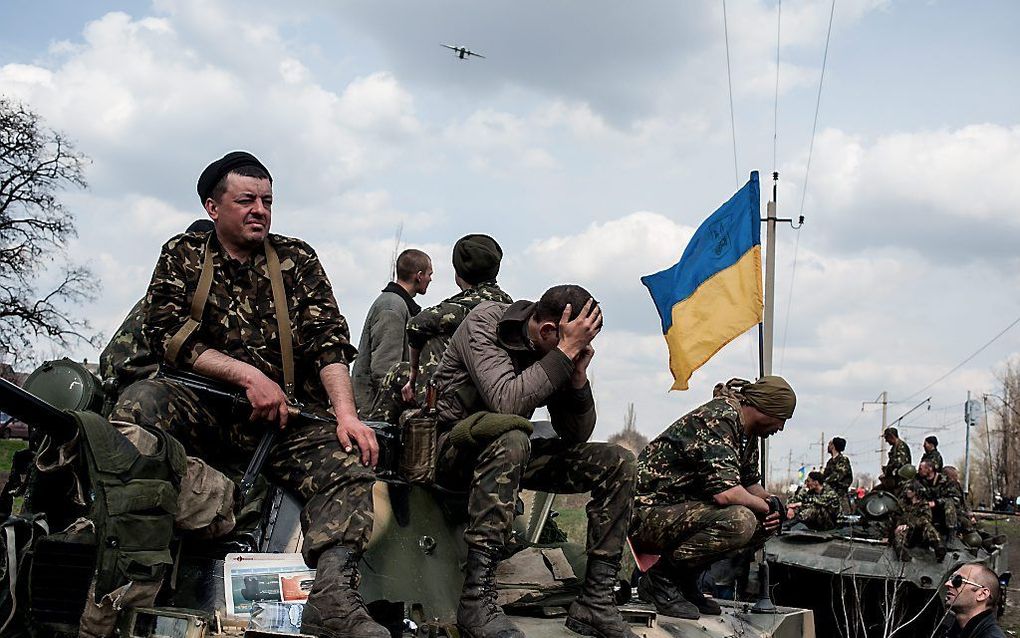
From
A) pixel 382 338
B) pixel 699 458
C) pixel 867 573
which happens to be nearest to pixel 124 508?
pixel 699 458

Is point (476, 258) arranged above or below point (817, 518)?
above

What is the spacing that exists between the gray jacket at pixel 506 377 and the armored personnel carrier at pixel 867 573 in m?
6.86

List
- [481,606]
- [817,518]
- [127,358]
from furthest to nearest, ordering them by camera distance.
Answer: [817,518] → [127,358] → [481,606]

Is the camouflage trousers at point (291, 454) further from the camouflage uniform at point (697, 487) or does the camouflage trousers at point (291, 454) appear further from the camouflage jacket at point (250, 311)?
the camouflage uniform at point (697, 487)

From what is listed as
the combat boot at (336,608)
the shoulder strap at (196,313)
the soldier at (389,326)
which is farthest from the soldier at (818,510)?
Result: the combat boot at (336,608)

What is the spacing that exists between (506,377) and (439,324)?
7.33 ft

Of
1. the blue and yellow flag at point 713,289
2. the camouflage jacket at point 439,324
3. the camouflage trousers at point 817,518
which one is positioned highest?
the blue and yellow flag at point 713,289

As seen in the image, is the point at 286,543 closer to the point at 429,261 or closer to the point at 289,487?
the point at 289,487

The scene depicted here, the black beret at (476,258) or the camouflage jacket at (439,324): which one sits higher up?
the black beret at (476,258)

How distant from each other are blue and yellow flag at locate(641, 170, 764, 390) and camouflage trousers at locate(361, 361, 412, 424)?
16.6 ft

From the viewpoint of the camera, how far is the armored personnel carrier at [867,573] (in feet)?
37.6

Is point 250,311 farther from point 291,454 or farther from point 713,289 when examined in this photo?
point 713,289

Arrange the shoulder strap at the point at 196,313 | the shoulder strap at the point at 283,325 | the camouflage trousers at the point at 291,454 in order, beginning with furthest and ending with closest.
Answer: the shoulder strap at the point at 283,325 → the shoulder strap at the point at 196,313 → the camouflage trousers at the point at 291,454

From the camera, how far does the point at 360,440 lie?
4.45 metres
